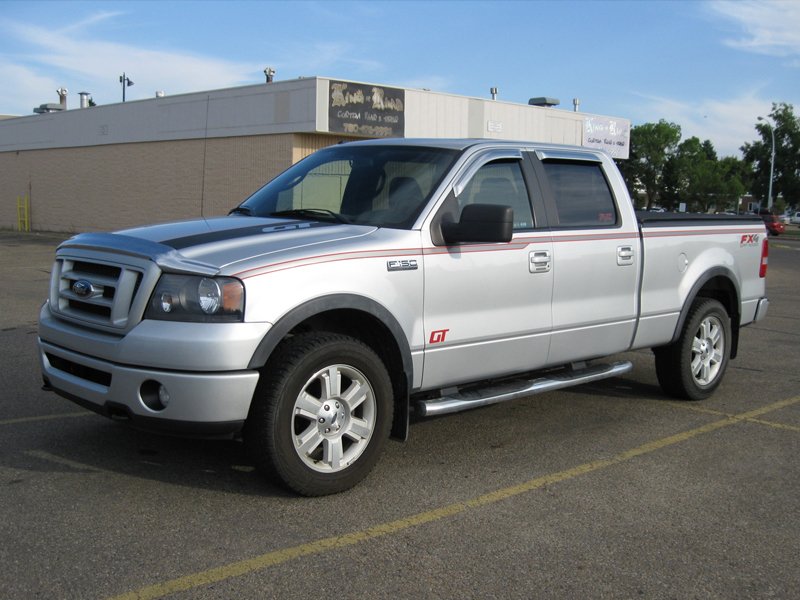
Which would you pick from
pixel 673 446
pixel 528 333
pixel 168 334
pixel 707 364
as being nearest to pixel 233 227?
pixel 168 334

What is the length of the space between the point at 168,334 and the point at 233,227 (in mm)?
1013

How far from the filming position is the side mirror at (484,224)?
185 inches

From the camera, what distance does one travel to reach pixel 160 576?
11.3ft

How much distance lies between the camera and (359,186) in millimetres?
5426

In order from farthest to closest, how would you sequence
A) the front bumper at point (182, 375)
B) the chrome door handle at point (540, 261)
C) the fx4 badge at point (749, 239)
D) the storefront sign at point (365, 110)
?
the storefront sign at point (365, 110) → the fx4 badge at point (749, 239) → the chrome door handle at point (540, 261) → the front bumper at point (182, 375)

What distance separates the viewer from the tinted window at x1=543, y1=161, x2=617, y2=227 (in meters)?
5.79

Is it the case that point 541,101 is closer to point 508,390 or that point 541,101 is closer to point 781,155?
point 508,390

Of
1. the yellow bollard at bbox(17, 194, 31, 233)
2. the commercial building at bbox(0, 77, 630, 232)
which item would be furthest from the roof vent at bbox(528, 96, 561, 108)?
the yellow bollard at bbox(17, 194, 31, 233)

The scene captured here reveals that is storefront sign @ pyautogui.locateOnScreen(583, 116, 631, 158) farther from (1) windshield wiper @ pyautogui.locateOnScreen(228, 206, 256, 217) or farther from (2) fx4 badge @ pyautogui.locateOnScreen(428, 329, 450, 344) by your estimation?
(2) fx4 badge @ pyautogui.locateOnScreen(428, 329, 450, 344)

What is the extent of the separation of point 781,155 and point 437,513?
85.7m

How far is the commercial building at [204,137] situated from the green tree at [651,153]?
202 ft

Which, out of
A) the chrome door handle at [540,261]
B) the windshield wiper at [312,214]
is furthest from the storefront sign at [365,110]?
the chrome door handle at [540,261]

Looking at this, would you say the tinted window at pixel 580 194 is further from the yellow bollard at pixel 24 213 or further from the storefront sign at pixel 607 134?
the yellow bollard at pixel 24 213

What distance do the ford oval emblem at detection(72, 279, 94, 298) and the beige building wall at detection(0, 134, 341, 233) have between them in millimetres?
18998
